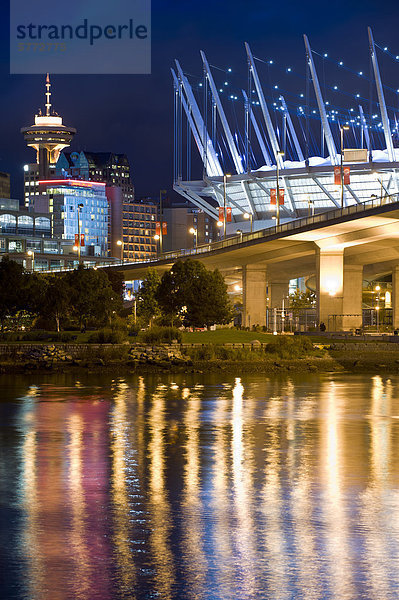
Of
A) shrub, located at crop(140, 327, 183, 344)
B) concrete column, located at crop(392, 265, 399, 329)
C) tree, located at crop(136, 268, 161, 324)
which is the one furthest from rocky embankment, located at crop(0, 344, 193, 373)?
concrete column, located at crop(392, 265, 399, 329)

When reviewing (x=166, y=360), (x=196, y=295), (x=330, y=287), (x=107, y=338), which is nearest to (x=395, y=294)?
(x=330, y=287)

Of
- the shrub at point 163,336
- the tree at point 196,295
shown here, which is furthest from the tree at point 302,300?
the shrub at point 163,336

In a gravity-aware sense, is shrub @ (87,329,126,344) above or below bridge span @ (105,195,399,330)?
below

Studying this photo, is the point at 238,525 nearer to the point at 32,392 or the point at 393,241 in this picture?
the point at 32,392

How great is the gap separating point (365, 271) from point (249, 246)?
94.7 ft

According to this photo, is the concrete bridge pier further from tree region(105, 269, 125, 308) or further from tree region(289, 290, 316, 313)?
tree region(289, 290, 316, 313)

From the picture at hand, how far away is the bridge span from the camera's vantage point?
79.8 meters

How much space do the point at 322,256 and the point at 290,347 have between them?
1123 inches

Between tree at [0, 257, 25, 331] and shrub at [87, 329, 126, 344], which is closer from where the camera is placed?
shrub at [87, 329, 126, 344]

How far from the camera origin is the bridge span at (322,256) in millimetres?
79750

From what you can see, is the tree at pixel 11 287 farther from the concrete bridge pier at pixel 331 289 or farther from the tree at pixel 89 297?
the concrete bridge pier at pixel 331 289

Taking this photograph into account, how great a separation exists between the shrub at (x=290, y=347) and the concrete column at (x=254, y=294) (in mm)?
38633

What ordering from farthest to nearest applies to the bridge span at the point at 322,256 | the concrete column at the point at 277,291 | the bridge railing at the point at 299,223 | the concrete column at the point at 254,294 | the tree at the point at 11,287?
the concrete column at the point at 277,291, the concrete column at the point at 254,294, the bridge span at the point at 322,256, the tree at the point at 11,287, the bridge railing at the point at 299,223

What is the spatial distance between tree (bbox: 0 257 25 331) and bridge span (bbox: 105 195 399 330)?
2367 cm
